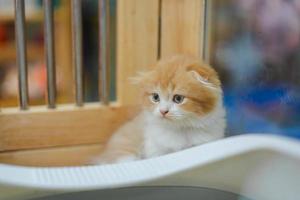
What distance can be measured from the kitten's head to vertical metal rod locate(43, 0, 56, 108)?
298mm

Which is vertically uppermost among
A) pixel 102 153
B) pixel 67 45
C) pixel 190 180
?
pixel 67 45

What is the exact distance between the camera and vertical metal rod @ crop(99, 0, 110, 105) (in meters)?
1.27

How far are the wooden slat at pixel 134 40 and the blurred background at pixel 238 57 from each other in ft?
0.14

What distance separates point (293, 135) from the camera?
101 centimetres

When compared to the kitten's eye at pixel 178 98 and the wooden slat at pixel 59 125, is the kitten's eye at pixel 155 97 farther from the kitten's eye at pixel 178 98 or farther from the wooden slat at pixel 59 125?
the wooden slat at pixel 59 125

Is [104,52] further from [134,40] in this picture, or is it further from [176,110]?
[176,110]

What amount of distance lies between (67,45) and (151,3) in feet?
1.47

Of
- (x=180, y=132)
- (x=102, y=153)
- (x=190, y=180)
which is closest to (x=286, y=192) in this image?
(x=190, y=180)

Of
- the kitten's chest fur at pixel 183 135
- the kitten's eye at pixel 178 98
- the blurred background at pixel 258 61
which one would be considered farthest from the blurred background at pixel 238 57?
the kitten's eye at pixel 178 98

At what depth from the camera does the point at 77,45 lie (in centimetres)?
126

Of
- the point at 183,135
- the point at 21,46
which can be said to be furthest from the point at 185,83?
the point at 21,46

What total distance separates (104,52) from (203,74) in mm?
358

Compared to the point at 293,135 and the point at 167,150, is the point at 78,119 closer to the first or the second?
the point at 167,150

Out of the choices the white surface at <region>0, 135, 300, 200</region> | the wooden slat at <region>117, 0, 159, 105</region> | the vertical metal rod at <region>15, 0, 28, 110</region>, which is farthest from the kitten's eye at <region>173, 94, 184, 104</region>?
the vertical metal rod at <region>15, 0, 28, 110</region>
